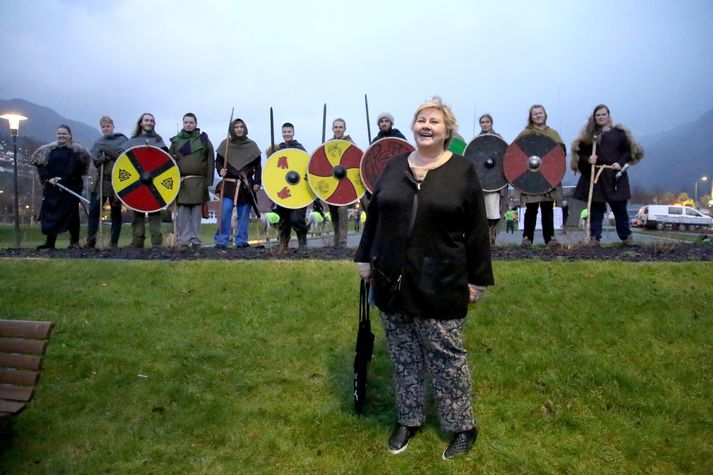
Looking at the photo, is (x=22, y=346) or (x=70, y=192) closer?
(x=22, y=346)

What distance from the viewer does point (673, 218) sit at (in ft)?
125

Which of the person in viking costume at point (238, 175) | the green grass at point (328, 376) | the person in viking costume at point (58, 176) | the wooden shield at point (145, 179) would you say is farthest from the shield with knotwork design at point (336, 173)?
the person in viking costume at point (58, 176)

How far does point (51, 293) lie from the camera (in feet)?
19.5

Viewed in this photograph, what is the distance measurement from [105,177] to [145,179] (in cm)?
134

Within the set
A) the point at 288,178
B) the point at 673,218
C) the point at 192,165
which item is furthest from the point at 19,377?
the point at 673,218

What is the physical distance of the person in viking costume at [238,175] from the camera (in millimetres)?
8758

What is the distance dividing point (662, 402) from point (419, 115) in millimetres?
2475

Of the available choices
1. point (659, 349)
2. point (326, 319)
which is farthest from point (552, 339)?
point (326, 319)

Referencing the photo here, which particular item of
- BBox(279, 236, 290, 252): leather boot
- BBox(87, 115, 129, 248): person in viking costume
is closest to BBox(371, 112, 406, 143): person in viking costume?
BBox(279, 236, 290, 252): leather boot

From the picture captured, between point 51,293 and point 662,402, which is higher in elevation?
point 51,293

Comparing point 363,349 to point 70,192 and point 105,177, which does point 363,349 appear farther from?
point 70,192

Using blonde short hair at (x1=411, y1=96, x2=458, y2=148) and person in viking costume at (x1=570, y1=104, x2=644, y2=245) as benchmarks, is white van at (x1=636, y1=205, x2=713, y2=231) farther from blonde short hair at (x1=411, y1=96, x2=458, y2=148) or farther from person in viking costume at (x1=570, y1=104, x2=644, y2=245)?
blonde short hair at (x1=411, y1=96, x2=458, y2=148)

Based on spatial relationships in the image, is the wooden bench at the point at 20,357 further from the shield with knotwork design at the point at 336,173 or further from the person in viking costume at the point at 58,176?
the person in viking costume at the point at 58,176

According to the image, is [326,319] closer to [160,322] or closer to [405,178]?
[160,322]
